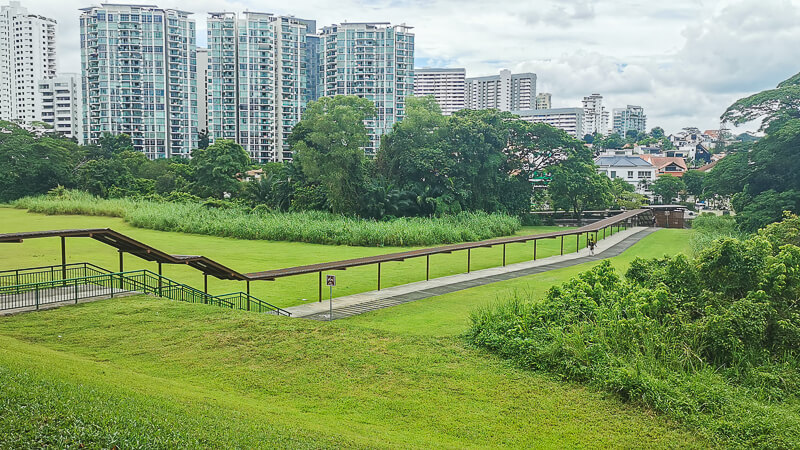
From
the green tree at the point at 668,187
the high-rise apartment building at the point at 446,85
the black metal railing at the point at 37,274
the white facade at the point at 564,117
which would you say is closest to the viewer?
the black metal railing at the point at 37,274

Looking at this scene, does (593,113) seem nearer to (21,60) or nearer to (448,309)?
(21,60)

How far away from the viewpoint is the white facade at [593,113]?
182 metres

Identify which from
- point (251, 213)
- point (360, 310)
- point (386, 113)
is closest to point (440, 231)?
point (251, 213)

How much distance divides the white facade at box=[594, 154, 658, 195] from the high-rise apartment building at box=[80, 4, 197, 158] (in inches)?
2507

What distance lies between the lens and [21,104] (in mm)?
113688

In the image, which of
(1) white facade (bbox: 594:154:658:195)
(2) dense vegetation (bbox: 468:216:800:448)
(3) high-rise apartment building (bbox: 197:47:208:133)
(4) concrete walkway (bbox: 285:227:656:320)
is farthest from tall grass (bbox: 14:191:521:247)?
(3) high-rise apartment building (bbox: 197:47:208:133)

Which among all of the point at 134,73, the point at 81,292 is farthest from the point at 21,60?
the point at 81,292

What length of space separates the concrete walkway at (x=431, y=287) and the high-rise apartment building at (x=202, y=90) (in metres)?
83.1

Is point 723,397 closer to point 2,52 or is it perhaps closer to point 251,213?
point 251,213

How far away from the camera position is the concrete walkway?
1641 cm

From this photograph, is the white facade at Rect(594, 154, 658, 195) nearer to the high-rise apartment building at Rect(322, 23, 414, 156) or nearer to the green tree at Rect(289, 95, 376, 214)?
the high-rise apartment building at Rect(322, 23, 414, 156)

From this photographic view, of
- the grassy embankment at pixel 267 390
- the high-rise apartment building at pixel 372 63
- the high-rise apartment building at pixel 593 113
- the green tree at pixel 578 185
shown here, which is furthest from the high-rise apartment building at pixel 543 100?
the grassy embankment at pixel 267 390

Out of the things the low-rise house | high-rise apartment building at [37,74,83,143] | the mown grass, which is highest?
high-rise apartment building at [37,74,83,143]

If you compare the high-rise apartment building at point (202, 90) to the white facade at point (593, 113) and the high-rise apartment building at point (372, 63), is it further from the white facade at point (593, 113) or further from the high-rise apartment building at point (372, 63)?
the white facade at point (593, 113)
